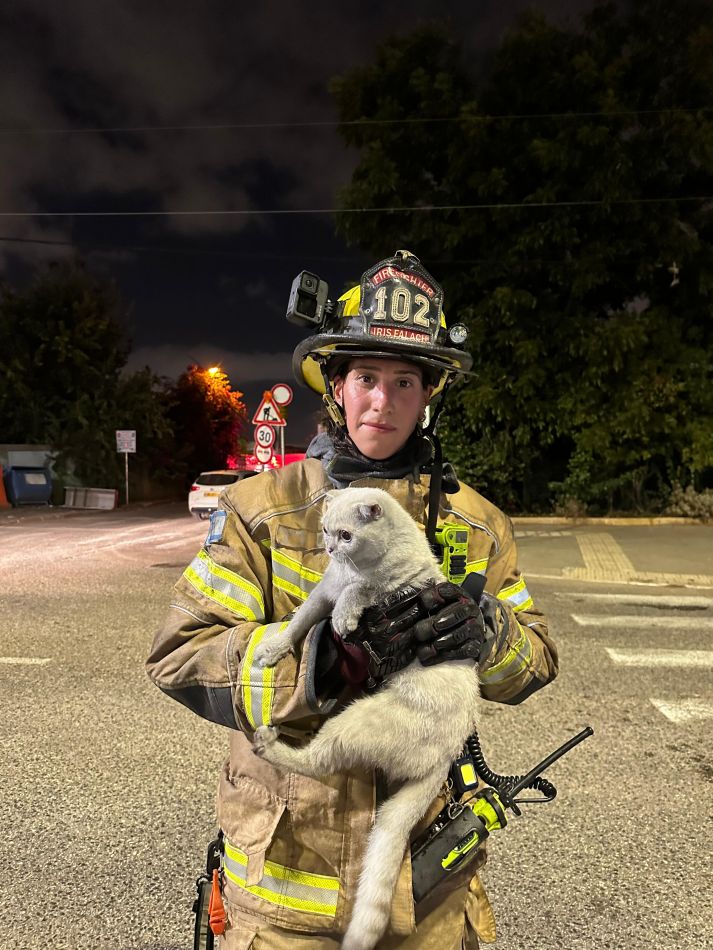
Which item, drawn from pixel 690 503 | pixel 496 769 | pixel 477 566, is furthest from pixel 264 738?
pixel 690 503

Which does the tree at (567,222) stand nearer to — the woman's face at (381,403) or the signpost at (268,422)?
the signpost at (268,422)

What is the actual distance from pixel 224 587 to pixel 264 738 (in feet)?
1.32

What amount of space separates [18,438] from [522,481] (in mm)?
22247

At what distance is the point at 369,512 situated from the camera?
175 centimetres

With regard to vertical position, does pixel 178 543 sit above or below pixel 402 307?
below

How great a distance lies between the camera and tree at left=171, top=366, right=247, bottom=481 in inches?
1502

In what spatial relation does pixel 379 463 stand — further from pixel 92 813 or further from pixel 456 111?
pixel 456 111

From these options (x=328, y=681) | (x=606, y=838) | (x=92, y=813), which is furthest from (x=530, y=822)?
(x=328, y=681)

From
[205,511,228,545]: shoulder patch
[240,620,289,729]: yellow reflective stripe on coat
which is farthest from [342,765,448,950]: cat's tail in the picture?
[205,511,228,545]: shoulder patch

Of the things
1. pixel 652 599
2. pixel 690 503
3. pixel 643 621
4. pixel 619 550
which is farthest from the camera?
pixel 690 503

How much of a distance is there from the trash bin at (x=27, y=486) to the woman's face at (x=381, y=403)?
26169 mm

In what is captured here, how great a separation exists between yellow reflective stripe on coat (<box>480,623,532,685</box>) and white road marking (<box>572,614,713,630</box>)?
258 inches

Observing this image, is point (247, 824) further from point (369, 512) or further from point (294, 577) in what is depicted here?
point (369, 512)

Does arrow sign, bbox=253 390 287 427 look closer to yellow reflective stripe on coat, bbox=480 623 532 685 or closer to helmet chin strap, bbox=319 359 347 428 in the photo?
helmet chin strap, bbox=319 359 347 428
